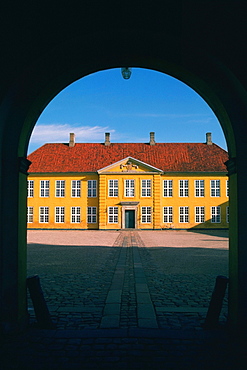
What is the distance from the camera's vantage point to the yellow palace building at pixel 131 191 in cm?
4347

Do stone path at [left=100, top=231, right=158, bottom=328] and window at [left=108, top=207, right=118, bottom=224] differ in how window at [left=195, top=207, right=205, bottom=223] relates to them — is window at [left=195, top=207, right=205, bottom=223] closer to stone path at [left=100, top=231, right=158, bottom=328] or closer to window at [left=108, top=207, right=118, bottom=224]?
window at [left=108, top=207, right=118, bottom=224]

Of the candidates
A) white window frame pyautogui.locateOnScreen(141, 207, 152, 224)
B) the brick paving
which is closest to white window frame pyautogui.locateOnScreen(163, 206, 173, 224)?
white window frame pyautogui.locateOnScreen(141, 207, 152, 224)

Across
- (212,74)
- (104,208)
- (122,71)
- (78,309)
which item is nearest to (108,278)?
(78,309)

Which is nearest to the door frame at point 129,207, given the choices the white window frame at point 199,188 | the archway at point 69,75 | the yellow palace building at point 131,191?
the yellow palace building at point 131,191

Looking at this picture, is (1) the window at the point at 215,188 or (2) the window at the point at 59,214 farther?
(2) the window at the point at 59,214

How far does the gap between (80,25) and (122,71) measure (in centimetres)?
130

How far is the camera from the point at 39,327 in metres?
5.33

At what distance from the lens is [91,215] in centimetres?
4441

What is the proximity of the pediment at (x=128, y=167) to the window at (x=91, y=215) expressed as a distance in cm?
455

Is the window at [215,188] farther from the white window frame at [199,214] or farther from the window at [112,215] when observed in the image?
the window at [112,215]

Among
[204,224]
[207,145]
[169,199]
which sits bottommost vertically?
[204,224]

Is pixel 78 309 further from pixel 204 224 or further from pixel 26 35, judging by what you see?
pixel 204 224

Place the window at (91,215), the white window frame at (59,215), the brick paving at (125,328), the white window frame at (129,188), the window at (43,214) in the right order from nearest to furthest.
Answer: the brick paving at (125,328), the white window frame at (129,188), the window at (91,215), the white window frame at (59,215), the window at (43,214)

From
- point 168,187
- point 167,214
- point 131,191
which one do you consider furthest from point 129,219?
point 168,187
